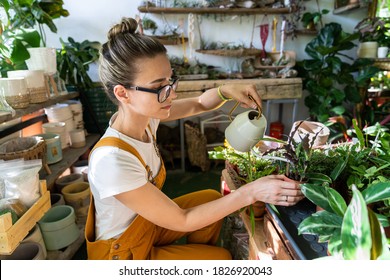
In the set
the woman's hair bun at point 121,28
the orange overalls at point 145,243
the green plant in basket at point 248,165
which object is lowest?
the orange overalls at point 145,243

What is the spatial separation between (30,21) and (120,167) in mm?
1969

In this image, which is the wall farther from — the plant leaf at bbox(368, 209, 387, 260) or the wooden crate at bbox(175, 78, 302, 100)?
the plant leaf at bbox(368, 209, 387, 260)

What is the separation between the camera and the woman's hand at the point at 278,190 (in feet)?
2.61

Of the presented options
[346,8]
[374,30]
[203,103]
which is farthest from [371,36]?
[203,103]

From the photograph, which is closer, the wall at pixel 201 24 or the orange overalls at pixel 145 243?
the orange overalls at pixel 145 243

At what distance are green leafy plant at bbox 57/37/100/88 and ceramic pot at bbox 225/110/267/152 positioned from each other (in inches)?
83.6

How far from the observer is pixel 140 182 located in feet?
2.86

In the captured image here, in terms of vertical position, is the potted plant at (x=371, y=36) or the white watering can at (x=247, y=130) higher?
the potted plant at (x=371, y=36)

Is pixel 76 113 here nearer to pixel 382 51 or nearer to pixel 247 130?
pixel 247 130

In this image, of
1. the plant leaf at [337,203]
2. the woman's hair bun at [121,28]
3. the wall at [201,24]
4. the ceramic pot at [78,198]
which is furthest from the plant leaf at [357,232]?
the wall at [201,24]

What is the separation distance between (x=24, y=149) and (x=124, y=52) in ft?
3.68

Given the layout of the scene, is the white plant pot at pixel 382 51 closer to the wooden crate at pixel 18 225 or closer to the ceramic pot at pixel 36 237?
the wooden crate at pixel 18 225

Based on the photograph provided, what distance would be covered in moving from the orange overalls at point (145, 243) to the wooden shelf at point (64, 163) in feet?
2.59

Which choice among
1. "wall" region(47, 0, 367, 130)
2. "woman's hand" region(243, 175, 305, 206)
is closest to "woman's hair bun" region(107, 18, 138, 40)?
"woman's hand" region(243, 175, 305, 206)
